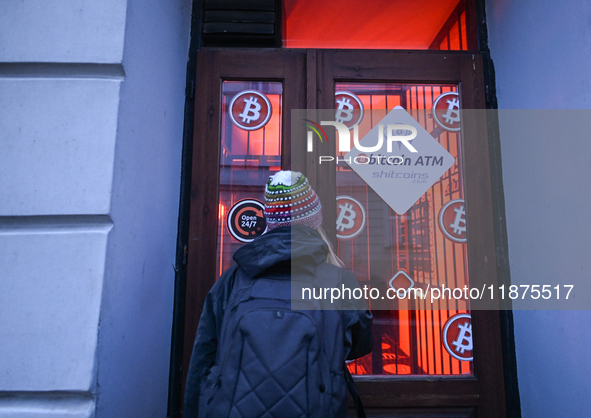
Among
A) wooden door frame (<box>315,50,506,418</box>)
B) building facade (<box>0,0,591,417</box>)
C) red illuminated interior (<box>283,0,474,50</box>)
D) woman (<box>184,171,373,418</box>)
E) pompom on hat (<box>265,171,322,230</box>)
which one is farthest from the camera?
red illuminated interior (<box>283,0,474,50</box>)

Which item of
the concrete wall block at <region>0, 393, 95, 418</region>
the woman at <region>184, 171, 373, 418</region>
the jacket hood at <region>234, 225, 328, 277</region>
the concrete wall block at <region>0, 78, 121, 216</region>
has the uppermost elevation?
the concrete wall block at <region>0, 78, 121, 216</region>

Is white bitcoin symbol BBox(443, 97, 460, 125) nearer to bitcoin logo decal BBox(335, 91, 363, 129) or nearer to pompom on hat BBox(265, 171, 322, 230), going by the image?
bitcoin logo decal BBox(335, 91, 363, 129)

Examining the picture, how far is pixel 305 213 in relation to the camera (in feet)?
4.70

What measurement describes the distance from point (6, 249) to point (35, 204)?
19 cm

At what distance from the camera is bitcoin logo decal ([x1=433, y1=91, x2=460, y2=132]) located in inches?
83.9

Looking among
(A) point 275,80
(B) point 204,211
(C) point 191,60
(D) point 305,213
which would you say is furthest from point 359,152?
(C) point 191,60

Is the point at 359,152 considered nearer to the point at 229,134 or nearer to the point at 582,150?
the point at 229,134

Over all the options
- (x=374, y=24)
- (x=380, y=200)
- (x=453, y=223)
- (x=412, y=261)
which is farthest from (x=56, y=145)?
(x=374, y=24)

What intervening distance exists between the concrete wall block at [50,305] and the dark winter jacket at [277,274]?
0.40 m

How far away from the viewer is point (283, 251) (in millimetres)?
1224

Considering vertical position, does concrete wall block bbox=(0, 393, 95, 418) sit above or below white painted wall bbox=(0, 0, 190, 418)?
below

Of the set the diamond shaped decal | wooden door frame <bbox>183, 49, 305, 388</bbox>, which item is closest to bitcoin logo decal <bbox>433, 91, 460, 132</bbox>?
the diamond shaped decal

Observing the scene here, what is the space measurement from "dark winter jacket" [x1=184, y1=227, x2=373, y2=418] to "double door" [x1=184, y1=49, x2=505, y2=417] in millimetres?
577

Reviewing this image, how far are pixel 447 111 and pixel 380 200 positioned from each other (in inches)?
28.9
